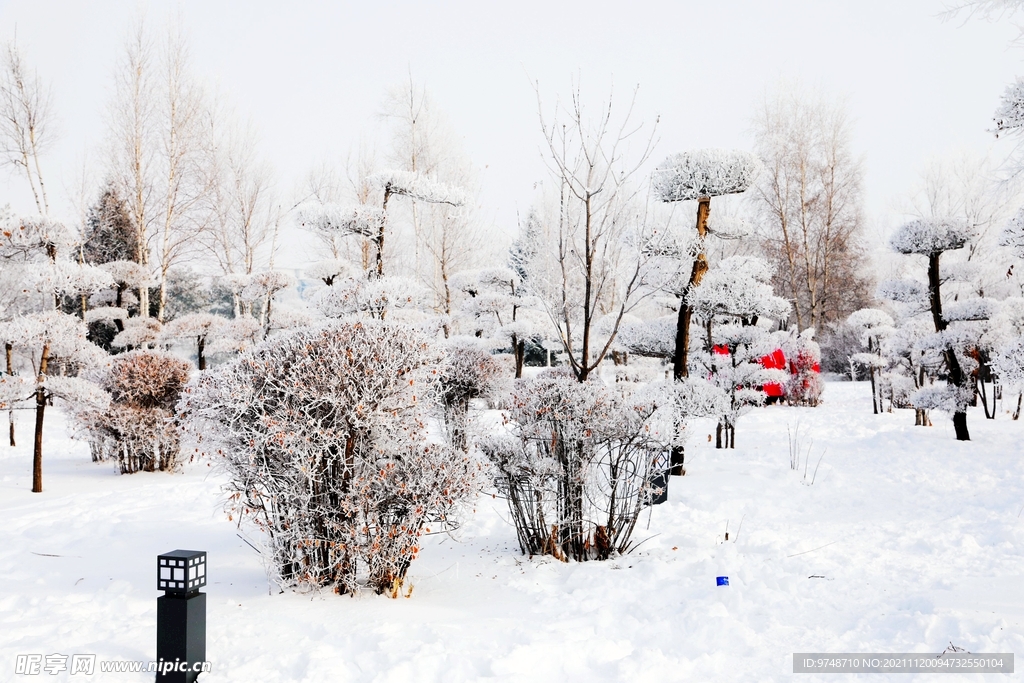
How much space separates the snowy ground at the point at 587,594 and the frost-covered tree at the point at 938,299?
270cm

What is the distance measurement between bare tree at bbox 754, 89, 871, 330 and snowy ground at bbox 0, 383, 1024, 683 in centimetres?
1598

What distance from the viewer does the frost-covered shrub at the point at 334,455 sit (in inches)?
125

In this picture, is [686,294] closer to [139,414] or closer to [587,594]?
[587,594]

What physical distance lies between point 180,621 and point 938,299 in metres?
9.64

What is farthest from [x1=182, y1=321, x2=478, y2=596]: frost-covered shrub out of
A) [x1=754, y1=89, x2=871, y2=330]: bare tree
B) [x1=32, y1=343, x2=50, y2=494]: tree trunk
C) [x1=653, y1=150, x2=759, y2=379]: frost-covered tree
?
[x1=754, y1=89, x2=871, y2=330]: bare tree

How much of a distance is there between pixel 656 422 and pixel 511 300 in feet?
27.5

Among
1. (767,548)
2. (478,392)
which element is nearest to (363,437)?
(767,548)

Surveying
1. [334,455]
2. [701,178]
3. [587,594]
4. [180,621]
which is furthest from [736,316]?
[180,621]

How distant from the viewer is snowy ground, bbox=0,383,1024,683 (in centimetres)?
262

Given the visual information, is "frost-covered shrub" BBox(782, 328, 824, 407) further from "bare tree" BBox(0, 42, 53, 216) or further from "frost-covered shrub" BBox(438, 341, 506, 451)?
"bare tree" BBox(0, 42, 53, 216)

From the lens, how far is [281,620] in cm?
299

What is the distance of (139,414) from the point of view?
744 centimetres

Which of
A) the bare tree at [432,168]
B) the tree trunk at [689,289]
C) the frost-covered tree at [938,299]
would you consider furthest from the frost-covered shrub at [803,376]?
the tree trunk at [689,289]

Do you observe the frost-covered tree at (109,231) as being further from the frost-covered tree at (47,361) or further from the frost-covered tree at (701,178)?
the frost-covered tree at (701,178)
